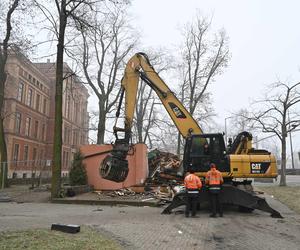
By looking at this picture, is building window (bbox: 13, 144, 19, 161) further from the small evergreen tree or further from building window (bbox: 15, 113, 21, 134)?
the small evergreen tree

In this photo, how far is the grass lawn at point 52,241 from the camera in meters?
7.75

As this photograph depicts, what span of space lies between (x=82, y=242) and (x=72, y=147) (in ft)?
226

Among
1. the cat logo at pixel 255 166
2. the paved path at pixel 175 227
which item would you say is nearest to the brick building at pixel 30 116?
the paved path at pixel 175 227

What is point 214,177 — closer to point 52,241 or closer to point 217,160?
point 217,160

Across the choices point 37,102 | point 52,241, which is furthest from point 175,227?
point 37,102

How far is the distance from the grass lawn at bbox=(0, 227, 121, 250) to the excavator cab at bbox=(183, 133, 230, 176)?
262 inches

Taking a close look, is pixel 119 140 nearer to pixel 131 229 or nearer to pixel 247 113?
pixel 131 229

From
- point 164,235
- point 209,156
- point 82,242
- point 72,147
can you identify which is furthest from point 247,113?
point 72,147

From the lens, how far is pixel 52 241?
819cm

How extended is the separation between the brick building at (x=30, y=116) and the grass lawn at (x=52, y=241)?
35637 mm

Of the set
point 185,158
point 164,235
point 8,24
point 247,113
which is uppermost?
point 8,24

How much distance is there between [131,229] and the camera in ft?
36.0

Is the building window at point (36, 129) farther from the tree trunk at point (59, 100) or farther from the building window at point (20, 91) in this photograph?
the tree trunk at point (59, 100)

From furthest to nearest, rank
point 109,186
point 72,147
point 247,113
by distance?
point 72,147, point 247,113, point 109,186
